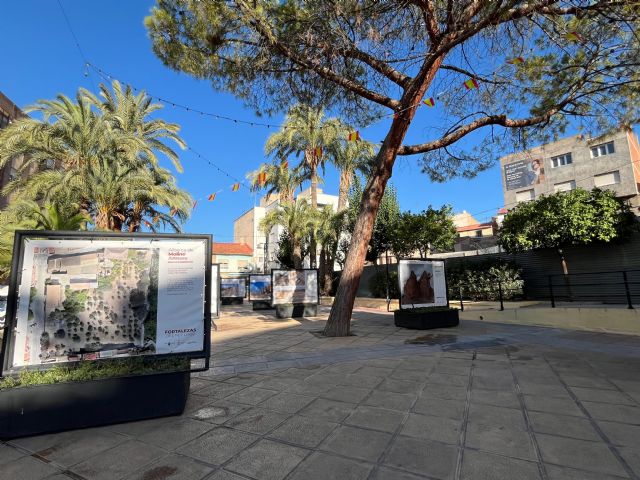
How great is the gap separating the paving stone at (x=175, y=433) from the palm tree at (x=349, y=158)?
20159 millimetres

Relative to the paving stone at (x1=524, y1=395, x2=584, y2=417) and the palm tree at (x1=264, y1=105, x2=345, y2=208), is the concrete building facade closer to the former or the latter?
the palm tree at (x1=264, y1=105, x2=345, y2=208)

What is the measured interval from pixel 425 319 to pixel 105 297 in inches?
290

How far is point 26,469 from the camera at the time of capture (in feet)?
8.01

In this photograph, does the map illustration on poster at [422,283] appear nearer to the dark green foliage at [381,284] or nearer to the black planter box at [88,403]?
the black planter box at [88,403]

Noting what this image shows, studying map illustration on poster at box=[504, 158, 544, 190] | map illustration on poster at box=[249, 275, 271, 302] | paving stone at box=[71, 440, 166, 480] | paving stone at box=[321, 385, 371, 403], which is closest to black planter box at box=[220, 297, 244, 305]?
map illustration on poster at box=[249, 275, 271, 302]

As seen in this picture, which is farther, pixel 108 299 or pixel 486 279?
pixel 486 279

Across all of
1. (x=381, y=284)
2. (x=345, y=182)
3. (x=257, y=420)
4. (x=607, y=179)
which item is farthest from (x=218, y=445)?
(x=607, y=179)

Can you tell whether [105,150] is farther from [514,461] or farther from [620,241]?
[620,241]

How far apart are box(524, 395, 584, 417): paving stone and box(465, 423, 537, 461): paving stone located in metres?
0.66

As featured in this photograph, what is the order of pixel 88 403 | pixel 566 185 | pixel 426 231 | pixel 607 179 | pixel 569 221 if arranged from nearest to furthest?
pixel 88 403, pixel 569 221, pixel 426 231, pixel 607 179, pixel 566 185

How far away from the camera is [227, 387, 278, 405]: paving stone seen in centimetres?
379

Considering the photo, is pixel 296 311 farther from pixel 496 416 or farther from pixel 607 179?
pixel 607 179

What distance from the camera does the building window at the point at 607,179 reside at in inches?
1240

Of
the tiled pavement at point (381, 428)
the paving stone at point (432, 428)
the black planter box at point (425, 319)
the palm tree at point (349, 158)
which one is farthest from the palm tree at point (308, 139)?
the paving stone at point (432, 428)
